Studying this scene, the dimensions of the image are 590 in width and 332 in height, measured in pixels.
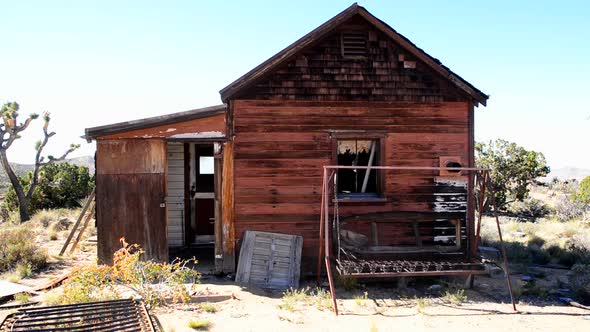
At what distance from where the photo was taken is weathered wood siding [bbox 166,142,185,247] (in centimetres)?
1172

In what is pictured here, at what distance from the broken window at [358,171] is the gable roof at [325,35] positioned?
6.11 ft

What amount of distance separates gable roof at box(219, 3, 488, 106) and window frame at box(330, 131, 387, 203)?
1.67m

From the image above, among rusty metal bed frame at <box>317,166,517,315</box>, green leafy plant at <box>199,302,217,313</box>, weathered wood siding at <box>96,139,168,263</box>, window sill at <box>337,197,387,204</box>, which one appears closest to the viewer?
green leafy plant at <box>199,302,217,313</box>

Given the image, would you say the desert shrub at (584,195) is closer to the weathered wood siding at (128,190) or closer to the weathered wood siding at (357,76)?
the weathered wood siding at (357,76)

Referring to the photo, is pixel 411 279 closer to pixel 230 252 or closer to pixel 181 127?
pixel 230 252

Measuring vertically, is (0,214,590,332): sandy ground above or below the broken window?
below

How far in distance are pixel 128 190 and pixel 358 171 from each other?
451 cm

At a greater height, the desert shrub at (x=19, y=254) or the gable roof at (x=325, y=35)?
the gable roof at (x=325, y=35)

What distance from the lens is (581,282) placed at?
28.5ft

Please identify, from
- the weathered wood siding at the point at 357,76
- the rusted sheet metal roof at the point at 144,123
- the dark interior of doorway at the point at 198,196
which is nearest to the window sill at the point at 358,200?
the weathered wood siding at the point at 357,76

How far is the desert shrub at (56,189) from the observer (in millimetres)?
19938

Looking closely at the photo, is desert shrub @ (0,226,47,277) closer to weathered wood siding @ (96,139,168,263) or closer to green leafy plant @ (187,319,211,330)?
weathered wood siding @ (96,139,168,263)

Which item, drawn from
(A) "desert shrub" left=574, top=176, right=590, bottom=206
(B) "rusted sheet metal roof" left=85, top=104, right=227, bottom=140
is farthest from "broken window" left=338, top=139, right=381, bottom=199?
(A) "desert shrub" left=574, top=176, right=590, bottom=206

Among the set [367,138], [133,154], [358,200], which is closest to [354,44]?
[367,138]
